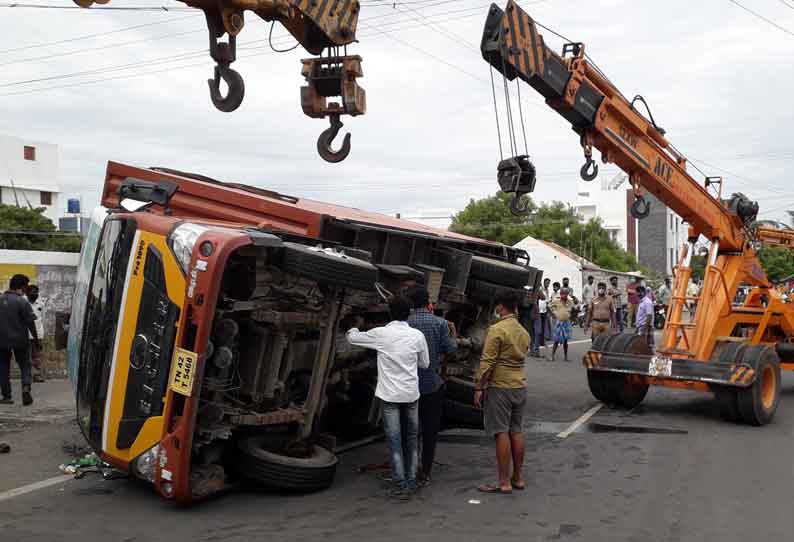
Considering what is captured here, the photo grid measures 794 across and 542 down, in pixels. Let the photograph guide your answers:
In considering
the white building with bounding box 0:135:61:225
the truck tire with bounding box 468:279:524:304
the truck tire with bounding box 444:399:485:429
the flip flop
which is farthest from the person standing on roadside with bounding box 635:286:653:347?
the white building with bounding box 0:135:61:225

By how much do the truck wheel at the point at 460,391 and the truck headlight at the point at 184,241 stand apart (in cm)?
412

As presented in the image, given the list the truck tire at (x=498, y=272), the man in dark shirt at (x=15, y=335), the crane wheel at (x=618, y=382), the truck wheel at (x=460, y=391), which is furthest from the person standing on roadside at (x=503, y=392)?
the man in dark shirt at (x=15, y=335)

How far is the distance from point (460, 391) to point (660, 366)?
9.31 ft

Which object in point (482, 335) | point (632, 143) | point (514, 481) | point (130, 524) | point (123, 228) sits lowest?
point (130, 524)

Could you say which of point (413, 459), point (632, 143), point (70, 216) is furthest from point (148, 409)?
point (70, 216)

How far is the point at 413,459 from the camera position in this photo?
6543 millimetres

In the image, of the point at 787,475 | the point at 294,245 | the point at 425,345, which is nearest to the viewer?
the point at 294,245

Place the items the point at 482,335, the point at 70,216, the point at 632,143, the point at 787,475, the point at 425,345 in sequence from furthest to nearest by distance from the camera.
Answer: the point at 70,216 → the point at 632,143 → the point at 482,335 → the point at 787,475 → the point at 425,345

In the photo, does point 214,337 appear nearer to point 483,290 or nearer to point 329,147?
point 329,147

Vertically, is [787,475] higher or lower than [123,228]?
lower

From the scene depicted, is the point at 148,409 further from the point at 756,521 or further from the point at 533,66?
the point at 533,66

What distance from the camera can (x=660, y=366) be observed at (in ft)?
33.5

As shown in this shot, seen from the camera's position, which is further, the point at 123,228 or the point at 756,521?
the point at 123,228

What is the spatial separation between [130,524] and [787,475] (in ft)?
18.6
